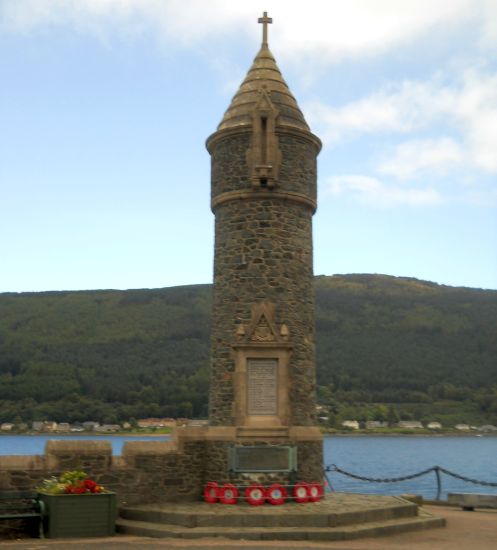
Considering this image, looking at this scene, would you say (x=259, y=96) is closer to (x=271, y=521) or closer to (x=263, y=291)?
(x=263, y=291)

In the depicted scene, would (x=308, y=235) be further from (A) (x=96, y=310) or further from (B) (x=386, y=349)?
(A) (x=96, y=310)

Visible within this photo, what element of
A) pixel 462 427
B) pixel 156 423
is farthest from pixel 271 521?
pixel 462 427

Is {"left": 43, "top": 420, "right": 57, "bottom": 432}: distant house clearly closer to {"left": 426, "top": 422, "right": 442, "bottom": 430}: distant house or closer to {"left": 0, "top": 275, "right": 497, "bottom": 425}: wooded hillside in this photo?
{"left": 0, "top": 275, "right": 497, "bottom": 425}: wooded hillside

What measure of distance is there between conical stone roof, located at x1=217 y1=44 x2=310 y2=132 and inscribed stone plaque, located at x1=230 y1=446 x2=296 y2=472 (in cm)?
687

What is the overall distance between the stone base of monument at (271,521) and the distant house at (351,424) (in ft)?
385

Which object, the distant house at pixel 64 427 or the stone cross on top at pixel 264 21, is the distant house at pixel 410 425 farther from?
the stone cross on top at pixel 264 21

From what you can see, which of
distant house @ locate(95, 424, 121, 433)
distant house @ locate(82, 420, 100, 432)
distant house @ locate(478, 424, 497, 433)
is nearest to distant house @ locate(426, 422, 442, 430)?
distant house @ locate(478, 424, 497, 433)

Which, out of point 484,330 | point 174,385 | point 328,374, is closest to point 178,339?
point 328,374

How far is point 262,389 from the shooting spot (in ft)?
56.7

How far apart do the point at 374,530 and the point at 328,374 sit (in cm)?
14291

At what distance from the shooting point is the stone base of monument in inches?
558

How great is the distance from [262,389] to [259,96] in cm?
634

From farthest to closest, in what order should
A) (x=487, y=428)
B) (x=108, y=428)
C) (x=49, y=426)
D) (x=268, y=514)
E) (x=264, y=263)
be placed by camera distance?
(x=487, y=428) < (x=108, y=428) < (x=49, y=426) < (x=264, y=263) < (x=268, y=514)

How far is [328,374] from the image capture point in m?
156
